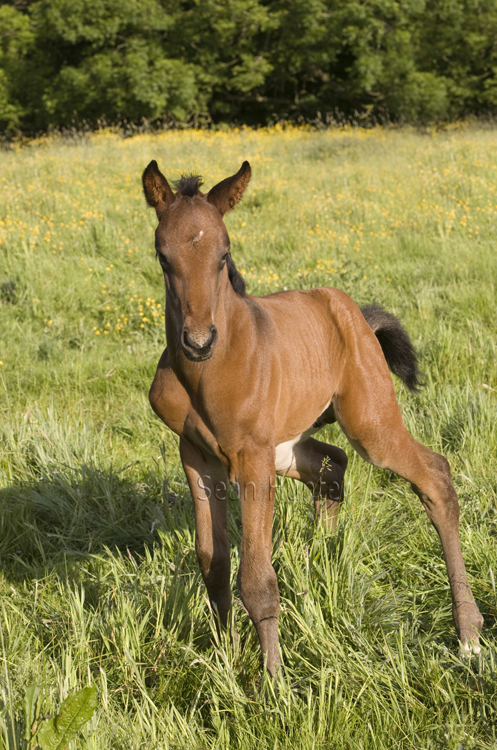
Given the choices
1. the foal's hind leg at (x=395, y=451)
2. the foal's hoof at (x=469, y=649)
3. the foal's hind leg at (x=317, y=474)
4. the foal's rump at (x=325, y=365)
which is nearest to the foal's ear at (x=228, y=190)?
the foal's rump at (x=325, y=365)

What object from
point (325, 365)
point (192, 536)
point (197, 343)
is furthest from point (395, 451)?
point (197, 343)

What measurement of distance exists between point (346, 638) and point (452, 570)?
25.5 inches

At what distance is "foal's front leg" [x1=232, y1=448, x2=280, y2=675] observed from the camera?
7.42 ft

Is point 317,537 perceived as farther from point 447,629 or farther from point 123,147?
point 123,147

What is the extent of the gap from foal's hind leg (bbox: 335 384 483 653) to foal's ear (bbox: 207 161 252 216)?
1.10 metres

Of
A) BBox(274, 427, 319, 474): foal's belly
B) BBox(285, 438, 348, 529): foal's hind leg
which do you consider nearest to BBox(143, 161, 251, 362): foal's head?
BBox(274, 427, 319, 474): foal's belly

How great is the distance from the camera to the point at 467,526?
10.1 feet

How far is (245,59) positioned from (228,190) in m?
25.0

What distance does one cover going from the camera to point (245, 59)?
24.3m

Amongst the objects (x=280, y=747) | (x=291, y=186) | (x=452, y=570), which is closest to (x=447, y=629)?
(x=452, y=570)

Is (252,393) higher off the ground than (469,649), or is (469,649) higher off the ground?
(252,393)

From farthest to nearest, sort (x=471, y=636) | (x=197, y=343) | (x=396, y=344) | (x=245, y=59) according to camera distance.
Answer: (x=245, y=59) → (x=396, y=344) → (x=471, y=636) → (x=197, y=343)

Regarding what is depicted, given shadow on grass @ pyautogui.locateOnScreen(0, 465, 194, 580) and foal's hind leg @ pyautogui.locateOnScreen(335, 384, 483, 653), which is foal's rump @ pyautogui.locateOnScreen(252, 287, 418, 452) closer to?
foal's hind leg @ pyautogui.locateOnScreen(335, 384, 483, 653)

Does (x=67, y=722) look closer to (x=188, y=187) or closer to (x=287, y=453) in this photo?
(x=287, y=453)
